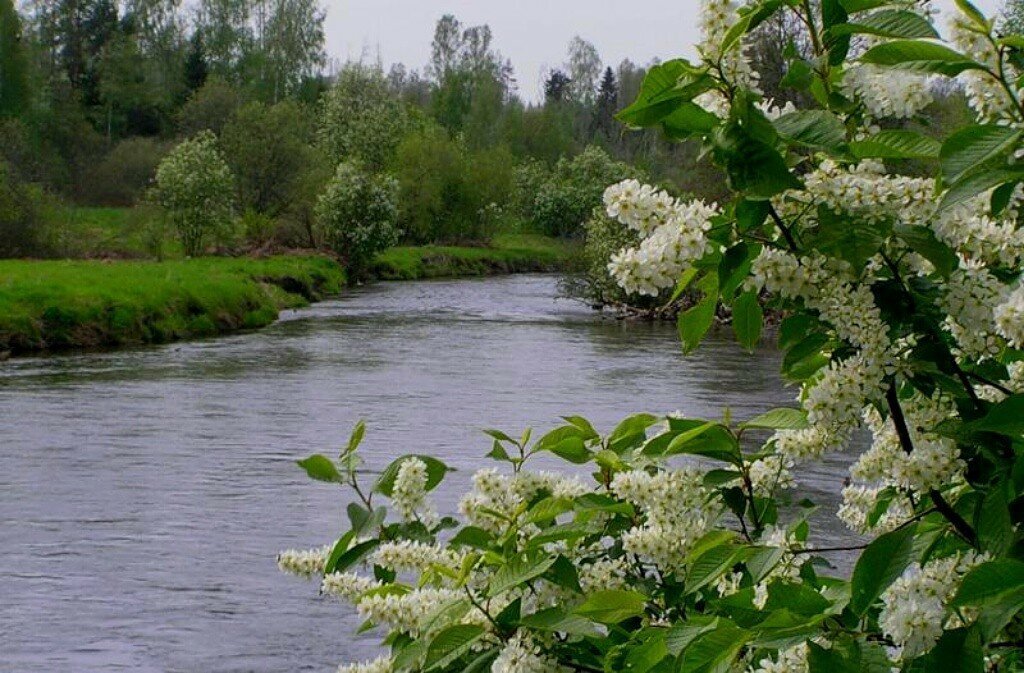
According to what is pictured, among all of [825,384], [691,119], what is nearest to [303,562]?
[825,384]

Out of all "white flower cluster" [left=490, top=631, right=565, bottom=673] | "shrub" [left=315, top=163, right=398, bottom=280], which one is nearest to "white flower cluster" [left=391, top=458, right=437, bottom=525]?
"white flower cluster" [left=490, top=631, right=565, bottom=673]

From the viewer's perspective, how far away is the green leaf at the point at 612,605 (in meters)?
2.06

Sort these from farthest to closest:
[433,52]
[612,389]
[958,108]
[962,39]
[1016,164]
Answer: [433,52]
[958,108]
[612,389]
[962,39]
[1016,164]

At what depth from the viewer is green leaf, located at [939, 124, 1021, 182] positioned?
61.6 inches

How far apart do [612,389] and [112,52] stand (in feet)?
179

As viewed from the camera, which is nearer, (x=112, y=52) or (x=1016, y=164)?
(x=1016, y=164)

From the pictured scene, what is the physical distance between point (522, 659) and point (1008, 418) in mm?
859

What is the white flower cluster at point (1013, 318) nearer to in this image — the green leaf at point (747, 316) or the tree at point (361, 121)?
the green leaf at point (747, 316)

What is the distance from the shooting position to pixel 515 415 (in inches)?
601

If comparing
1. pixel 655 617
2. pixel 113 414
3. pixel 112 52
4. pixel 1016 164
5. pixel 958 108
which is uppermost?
pixel 112 52

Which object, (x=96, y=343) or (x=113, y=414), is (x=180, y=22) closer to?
(x=96, y=343)

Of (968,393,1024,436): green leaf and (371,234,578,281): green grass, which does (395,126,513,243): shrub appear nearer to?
(371,234,578,281): green grass

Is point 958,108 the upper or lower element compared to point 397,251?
upper

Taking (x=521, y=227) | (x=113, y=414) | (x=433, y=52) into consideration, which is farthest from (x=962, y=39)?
(x=433, y=52)
